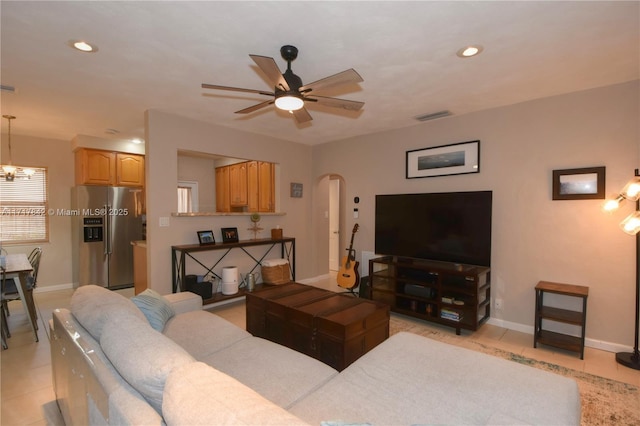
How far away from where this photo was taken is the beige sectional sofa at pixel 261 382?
0.99m

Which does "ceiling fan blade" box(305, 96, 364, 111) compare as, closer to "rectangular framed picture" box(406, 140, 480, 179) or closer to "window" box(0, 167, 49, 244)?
"rectangular framed picture" box(406, 140, 480, 179)

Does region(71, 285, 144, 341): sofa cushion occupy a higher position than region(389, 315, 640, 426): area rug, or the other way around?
region(71, 285, 144, 341): sofa cushion

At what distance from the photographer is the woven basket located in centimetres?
471

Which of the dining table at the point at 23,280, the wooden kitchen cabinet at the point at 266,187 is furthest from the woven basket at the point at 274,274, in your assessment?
the dining table at the point at 23,280

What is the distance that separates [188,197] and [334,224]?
10.8ft

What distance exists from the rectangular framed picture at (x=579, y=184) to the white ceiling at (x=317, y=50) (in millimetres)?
849

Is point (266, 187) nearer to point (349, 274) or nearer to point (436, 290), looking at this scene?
point (349, 274)

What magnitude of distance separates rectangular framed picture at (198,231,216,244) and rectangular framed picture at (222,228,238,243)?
0.17m

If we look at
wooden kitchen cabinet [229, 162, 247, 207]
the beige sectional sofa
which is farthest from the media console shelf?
wooden kitchen cabinet [229, 162, 247, 207]

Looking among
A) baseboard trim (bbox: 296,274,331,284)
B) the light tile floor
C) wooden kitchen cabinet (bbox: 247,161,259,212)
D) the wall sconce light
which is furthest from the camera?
wooden kitchen cabinet (bbox: 247,161,259,212)

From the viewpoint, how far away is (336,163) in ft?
17.5

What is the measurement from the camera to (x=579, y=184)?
309cm

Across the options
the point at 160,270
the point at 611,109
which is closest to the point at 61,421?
the point at 160,270

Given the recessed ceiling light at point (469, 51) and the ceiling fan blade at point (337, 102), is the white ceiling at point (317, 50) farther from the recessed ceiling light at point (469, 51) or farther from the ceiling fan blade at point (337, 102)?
the ceiling fan blade at point (337, 102)
